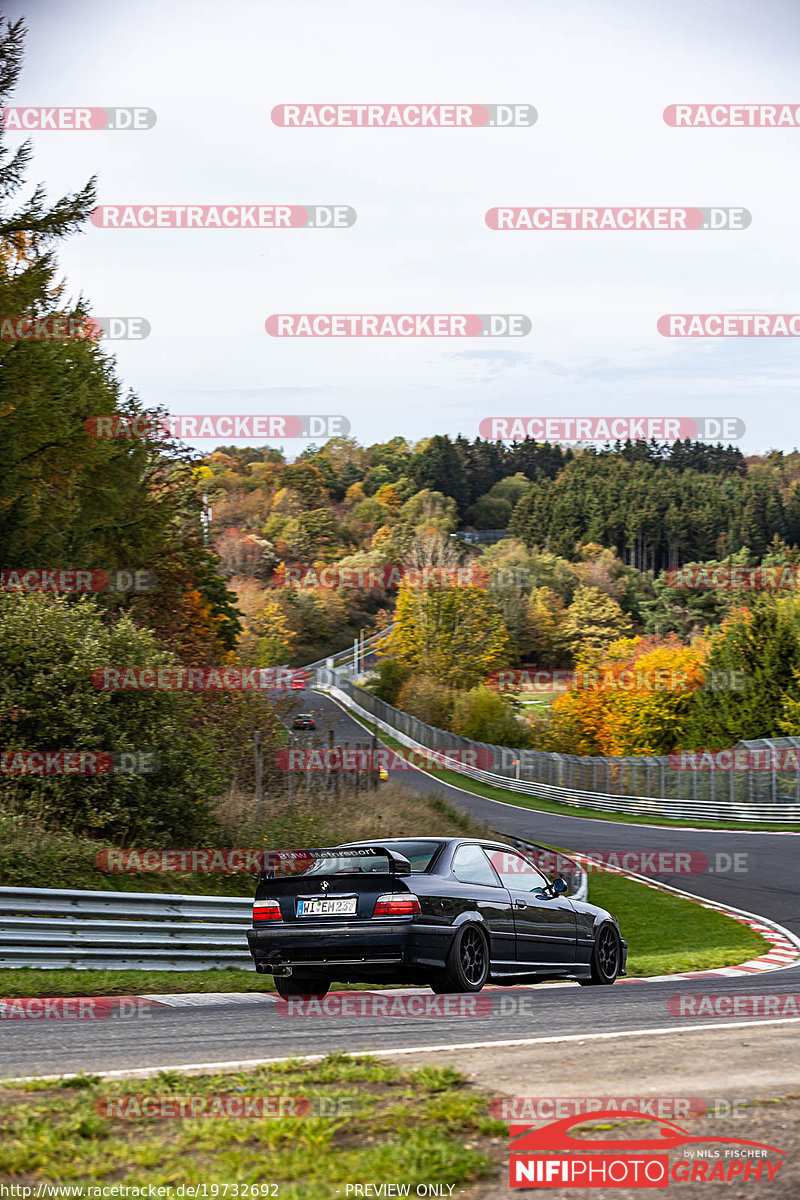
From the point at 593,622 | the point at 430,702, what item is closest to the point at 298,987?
the point at 430,702

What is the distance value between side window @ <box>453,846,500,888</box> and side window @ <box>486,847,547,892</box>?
0.14 metres

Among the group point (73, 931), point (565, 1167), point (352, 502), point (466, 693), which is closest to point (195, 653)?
point (73, 931)

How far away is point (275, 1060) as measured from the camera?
233 inches

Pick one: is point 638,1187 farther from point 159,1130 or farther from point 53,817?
point 53,817

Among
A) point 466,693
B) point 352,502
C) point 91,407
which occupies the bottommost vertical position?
point 466,693

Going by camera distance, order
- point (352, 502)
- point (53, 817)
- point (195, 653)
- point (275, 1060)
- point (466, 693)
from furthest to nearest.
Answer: point (352, 502)
point (466, 693)
point (195, 653)
point (53, 817)
point (275, 1060)

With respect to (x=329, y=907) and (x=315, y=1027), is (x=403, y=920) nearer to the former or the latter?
(x=329, y=907)

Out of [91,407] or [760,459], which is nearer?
[91,407]

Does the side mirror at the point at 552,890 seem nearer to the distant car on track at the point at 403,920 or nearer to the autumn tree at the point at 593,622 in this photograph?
the distant car on track at the point at 403,920

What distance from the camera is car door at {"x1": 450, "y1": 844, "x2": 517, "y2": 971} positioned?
33.3ft

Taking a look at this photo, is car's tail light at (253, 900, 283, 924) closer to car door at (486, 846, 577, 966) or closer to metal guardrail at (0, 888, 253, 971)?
metal guardrail at (0, 888, 253, 971)

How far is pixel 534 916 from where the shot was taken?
10.8 meters

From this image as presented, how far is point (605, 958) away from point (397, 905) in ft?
12.2

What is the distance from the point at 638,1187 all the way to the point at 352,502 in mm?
179239
